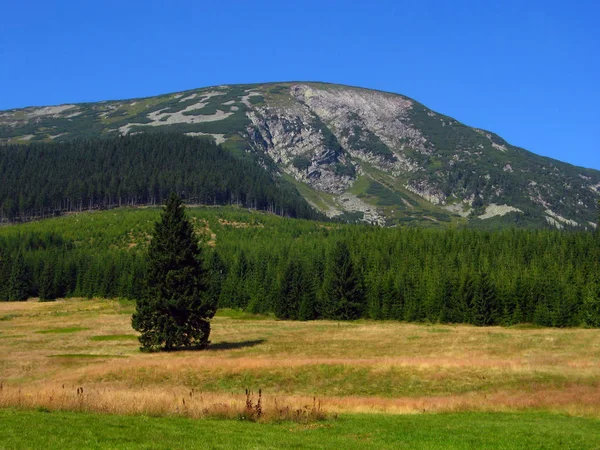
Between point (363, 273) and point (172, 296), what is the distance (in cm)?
7198

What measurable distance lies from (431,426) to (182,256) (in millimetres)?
37109

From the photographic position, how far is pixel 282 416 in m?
24.8

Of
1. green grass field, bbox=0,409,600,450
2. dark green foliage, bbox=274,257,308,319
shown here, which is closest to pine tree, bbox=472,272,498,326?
dark green foliage, bbox=274,257,308,319

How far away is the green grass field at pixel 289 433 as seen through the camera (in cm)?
1716

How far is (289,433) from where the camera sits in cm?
2127

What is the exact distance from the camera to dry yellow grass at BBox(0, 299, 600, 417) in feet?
92.2

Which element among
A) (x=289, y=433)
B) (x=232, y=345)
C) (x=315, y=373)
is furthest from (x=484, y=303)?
(x=289, y=433)

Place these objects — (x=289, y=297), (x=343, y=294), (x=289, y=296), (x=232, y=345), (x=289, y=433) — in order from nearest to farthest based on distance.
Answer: (x=289, y=433) < (x=232, y=345) < (x=343, y=294) < (x=289, y=297) < (x=289, y=296)

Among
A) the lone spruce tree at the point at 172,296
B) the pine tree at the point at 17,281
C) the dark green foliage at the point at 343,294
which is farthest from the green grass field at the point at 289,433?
the pine tree at the point at 17,281

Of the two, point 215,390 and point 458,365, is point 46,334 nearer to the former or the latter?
point 215,390

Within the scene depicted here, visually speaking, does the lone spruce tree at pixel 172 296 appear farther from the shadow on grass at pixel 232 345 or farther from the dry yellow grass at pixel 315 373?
the dry yellow grass at pixel 315 373

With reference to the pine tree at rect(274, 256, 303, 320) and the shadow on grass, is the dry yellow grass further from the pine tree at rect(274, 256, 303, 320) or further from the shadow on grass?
the pine tree at rect(274, 256, 303, 320)

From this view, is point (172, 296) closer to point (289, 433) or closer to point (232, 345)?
point (232, 345)

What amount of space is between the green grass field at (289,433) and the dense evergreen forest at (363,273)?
41219 mm
